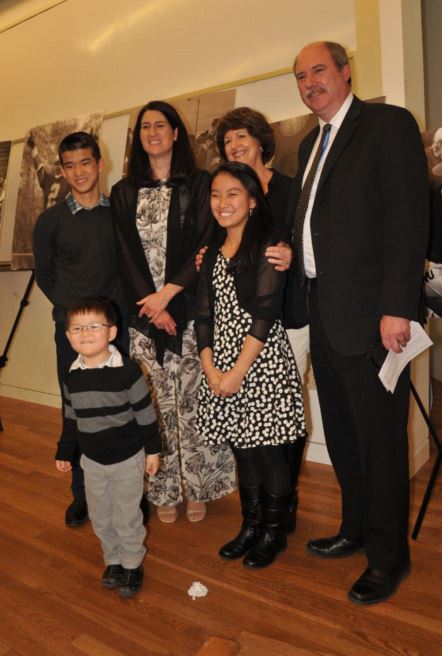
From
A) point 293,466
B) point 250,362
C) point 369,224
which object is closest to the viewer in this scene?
point 369,224

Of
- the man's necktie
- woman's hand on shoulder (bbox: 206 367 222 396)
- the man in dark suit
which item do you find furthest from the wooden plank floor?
the man's necktie

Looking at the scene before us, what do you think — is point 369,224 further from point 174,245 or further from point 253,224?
point 174,245

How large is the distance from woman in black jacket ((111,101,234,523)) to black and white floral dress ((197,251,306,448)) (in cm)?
28

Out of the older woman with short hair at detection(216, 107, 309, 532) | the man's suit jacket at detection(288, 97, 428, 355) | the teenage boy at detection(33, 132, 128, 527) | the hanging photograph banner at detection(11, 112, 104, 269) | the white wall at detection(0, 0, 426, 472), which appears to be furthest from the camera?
the hanging photograph banner at detection(11, 112, 104, 269)

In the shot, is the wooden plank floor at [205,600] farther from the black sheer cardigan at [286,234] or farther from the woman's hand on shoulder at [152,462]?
the black sheer cardigan at [286,234]

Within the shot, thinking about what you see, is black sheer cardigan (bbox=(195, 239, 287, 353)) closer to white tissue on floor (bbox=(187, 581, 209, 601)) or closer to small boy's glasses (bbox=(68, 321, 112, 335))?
small boy's glasses (bbox=(68, 321, 112, 335))

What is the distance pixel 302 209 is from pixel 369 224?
0.93 ft

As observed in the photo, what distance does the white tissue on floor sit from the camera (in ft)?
6.05

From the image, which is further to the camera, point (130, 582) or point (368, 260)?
point (130, 582)

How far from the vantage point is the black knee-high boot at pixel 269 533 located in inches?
77.9

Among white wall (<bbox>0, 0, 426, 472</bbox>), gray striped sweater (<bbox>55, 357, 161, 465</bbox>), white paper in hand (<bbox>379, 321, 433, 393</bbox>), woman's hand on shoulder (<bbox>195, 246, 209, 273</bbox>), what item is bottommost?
gray striped sweater (<bbox>55, 357, 161, 465</bbox>)

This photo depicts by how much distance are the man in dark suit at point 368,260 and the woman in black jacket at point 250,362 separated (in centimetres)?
15

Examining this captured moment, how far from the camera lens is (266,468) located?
197 centimetres

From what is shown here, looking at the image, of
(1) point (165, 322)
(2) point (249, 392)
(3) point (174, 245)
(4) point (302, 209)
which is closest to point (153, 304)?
(1) point (165, 322)
